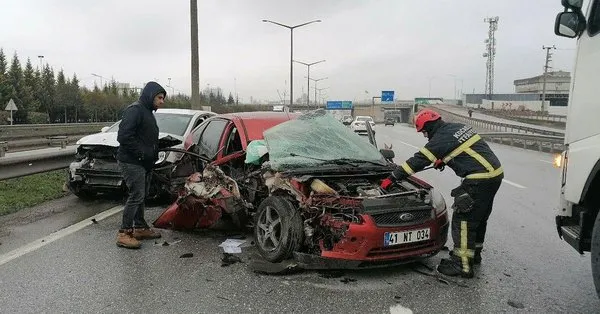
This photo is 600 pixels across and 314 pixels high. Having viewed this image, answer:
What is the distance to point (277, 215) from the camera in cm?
489

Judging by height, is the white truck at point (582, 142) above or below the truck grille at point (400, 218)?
above

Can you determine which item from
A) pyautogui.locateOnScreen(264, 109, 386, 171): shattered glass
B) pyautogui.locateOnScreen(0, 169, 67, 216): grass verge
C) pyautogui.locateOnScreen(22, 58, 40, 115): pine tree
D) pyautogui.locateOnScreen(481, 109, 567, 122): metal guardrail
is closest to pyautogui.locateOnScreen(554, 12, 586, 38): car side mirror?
pyautogui.locateOnScreen(264, 109, 386, 171): shattered glass

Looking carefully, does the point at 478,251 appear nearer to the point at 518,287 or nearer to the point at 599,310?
the point at 518,287

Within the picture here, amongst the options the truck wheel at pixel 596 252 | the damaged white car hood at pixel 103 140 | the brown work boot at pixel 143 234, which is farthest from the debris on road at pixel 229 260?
the damaged white car hood at pixel 103 140

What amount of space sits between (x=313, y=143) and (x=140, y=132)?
2018mm

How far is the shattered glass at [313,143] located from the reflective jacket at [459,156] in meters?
0.94

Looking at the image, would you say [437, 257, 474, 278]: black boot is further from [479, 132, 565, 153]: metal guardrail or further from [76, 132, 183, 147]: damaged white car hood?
[479, 132, 565, 153]: metal guardrail

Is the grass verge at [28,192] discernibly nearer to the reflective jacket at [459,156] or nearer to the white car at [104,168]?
the white car at [104,168]

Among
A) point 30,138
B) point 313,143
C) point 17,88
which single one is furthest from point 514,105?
point 313,143

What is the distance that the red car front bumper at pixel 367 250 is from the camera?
13.9 ft

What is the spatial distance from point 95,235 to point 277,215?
2500mm

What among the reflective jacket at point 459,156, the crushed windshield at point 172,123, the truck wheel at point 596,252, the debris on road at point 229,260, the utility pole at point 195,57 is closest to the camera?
Answer: the truck wheel at point 596,252

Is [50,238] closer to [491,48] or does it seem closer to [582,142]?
[582,142]

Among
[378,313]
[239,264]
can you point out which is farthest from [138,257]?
[378,313]
